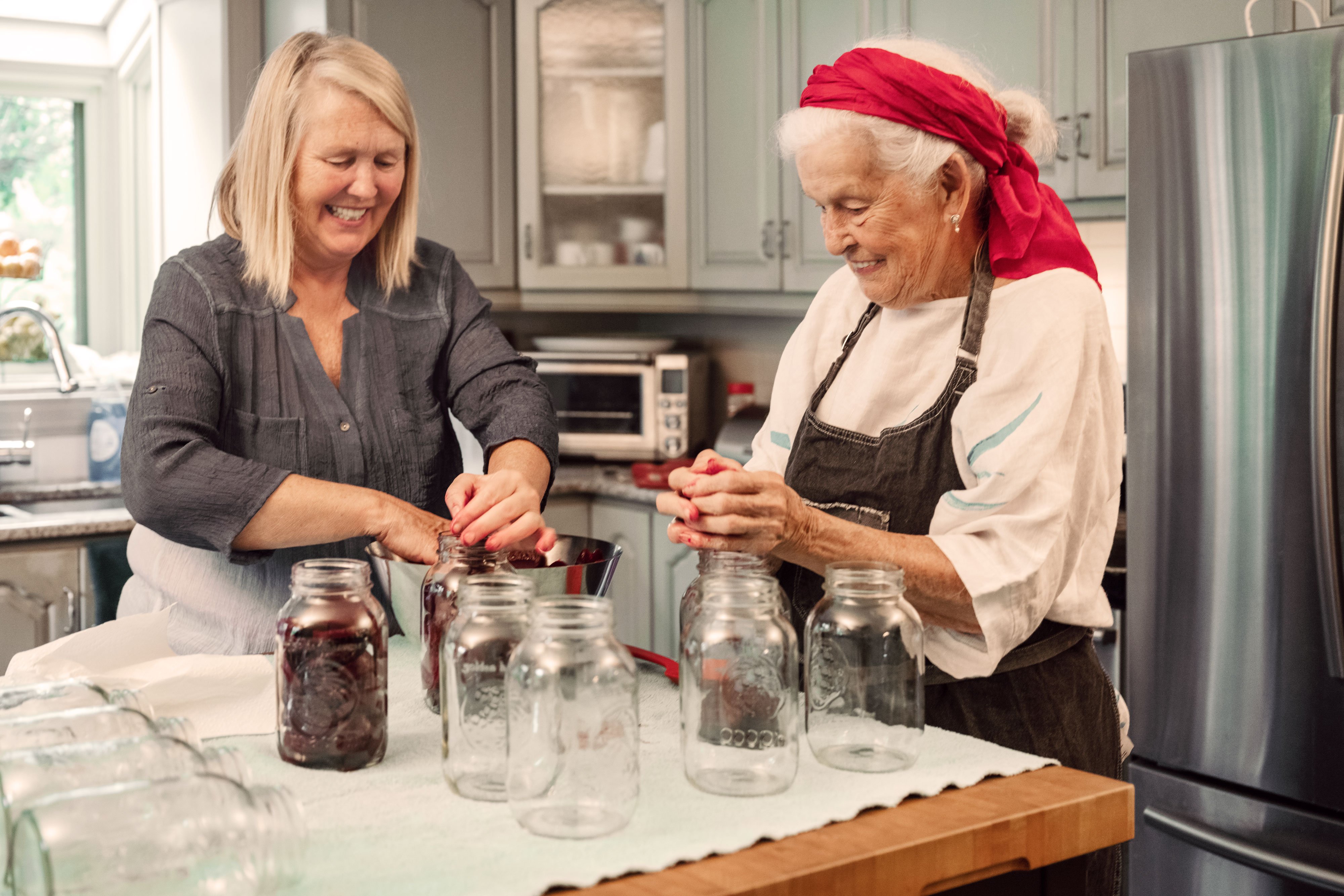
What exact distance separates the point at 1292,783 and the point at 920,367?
3.47 feet

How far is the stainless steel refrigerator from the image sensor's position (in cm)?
189

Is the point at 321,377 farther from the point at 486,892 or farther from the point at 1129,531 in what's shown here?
the point at 1129,531

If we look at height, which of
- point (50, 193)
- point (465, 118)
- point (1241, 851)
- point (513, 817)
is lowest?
point (1241, 851)

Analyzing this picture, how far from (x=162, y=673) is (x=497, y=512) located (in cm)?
35

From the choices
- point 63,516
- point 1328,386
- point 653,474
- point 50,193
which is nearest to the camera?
point 1328,386

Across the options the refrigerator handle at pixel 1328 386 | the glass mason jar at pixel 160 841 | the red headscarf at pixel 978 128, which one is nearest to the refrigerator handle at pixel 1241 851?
the refrigerator handle at pixel 1328 386

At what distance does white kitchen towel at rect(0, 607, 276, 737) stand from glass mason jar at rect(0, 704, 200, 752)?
0.20 m

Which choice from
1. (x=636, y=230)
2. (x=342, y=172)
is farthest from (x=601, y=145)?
(x=342, y=172)

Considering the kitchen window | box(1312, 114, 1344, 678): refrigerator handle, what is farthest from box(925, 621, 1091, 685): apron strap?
the kitchen window

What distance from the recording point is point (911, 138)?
133cm

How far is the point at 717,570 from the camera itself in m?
1.14

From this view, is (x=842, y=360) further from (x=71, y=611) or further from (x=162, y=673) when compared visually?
(x=71, y=611)

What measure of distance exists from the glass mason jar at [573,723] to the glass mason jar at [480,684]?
6 centimetres

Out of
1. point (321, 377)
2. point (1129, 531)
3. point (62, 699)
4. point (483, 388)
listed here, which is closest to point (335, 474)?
point (321, 377)
